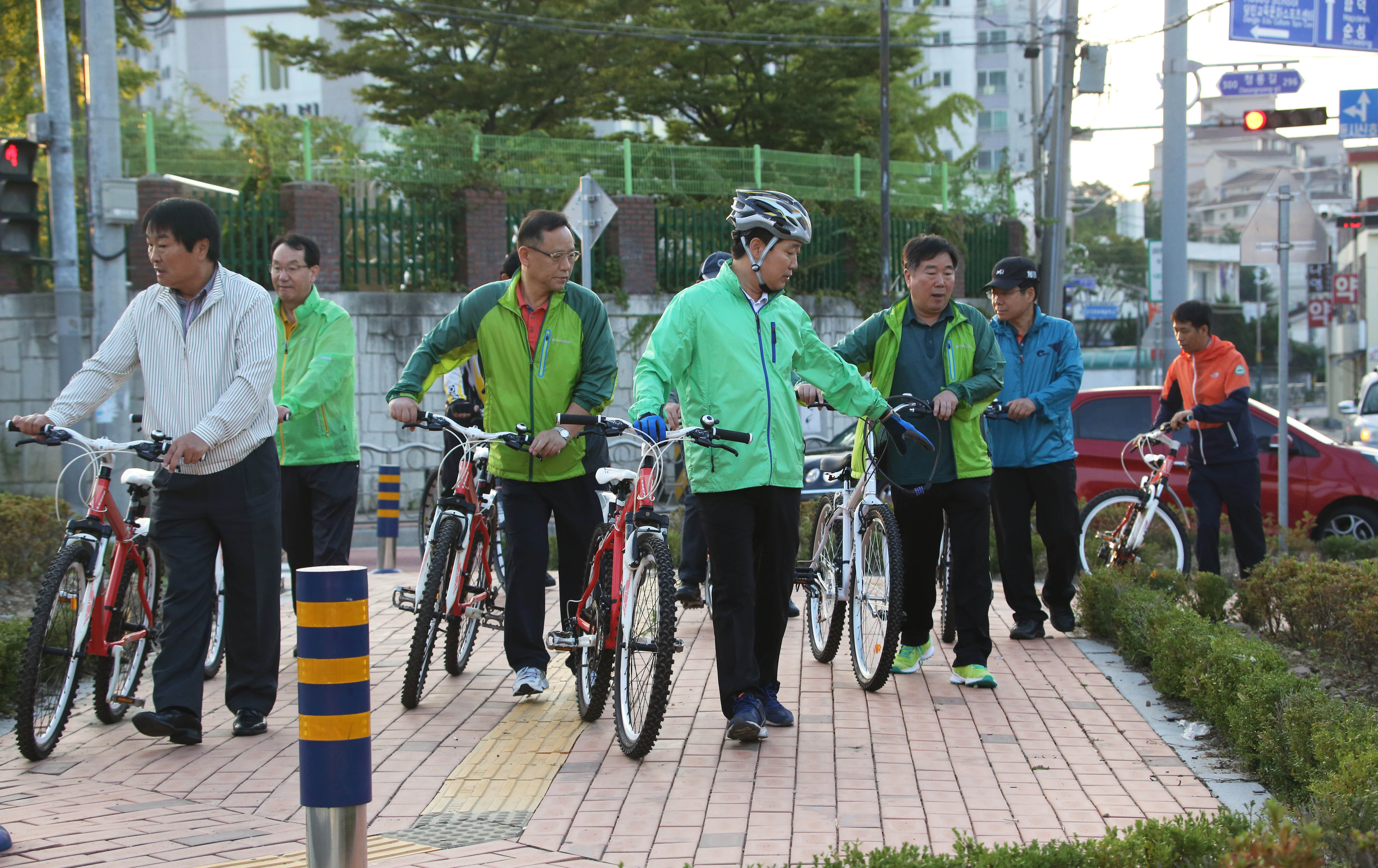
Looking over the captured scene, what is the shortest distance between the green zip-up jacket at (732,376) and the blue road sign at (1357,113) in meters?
17.9

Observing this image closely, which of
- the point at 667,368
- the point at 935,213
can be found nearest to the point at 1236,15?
the point at 935,213

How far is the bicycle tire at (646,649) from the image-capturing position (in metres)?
5.01

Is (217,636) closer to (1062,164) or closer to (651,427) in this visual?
(651,427)

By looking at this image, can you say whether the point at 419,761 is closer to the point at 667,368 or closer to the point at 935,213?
the point at 667,368

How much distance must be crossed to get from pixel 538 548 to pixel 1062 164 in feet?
59.1

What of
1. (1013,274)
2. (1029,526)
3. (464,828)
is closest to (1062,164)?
(1013,274)

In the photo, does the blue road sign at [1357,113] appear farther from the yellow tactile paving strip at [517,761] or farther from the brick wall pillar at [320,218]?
the yellow tactile paving strip at [517,761]

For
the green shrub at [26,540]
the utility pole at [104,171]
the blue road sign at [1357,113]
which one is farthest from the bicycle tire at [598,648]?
the blue road sign at [1357,113]

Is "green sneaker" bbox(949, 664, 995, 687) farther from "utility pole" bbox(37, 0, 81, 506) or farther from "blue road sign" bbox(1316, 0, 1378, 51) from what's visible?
"blue road sign" bbox(1316, 0, 1378, 51)

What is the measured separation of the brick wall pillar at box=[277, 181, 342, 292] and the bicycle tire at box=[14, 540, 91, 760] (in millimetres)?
12761

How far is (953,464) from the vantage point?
21.3 ft

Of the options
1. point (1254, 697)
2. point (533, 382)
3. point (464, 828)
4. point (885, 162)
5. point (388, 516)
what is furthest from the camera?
point (885, 162)

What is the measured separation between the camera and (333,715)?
132 inches

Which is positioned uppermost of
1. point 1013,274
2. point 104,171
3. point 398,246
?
point 104,171
